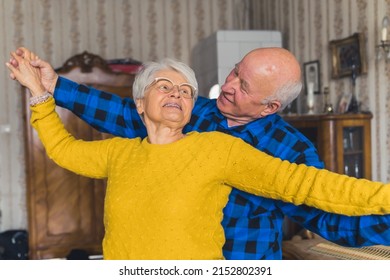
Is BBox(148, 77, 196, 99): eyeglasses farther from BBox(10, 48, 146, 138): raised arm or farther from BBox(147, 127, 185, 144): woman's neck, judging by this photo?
BBox(10, 48, 146, 138): raised arm

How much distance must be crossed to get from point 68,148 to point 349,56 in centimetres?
A: 198

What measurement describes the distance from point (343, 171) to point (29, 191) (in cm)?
185

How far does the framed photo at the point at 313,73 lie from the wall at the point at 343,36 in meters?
0.03

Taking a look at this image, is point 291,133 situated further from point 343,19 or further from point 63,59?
point 63,59

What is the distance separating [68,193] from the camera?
10.1ft

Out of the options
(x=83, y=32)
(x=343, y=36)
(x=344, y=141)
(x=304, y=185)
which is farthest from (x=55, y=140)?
(x=83, y=32)

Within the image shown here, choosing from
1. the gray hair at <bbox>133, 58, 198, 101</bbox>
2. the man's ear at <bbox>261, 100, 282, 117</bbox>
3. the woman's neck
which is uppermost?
the gray hair at <bbox>133, 58, 198, 101</bbox>

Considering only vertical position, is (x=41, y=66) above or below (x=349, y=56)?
below

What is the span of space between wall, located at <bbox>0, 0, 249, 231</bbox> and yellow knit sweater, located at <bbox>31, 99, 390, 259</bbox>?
294 centimetres

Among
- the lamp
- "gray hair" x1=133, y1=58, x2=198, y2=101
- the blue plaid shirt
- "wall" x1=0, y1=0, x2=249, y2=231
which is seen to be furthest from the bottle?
"gray hair" x1=133, y1=58, x2=198, y2=101

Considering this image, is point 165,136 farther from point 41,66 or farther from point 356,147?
point 356,147

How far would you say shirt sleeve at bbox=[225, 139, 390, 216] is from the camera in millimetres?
689

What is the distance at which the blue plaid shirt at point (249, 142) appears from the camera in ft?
3.16

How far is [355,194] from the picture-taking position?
0.70 metres
